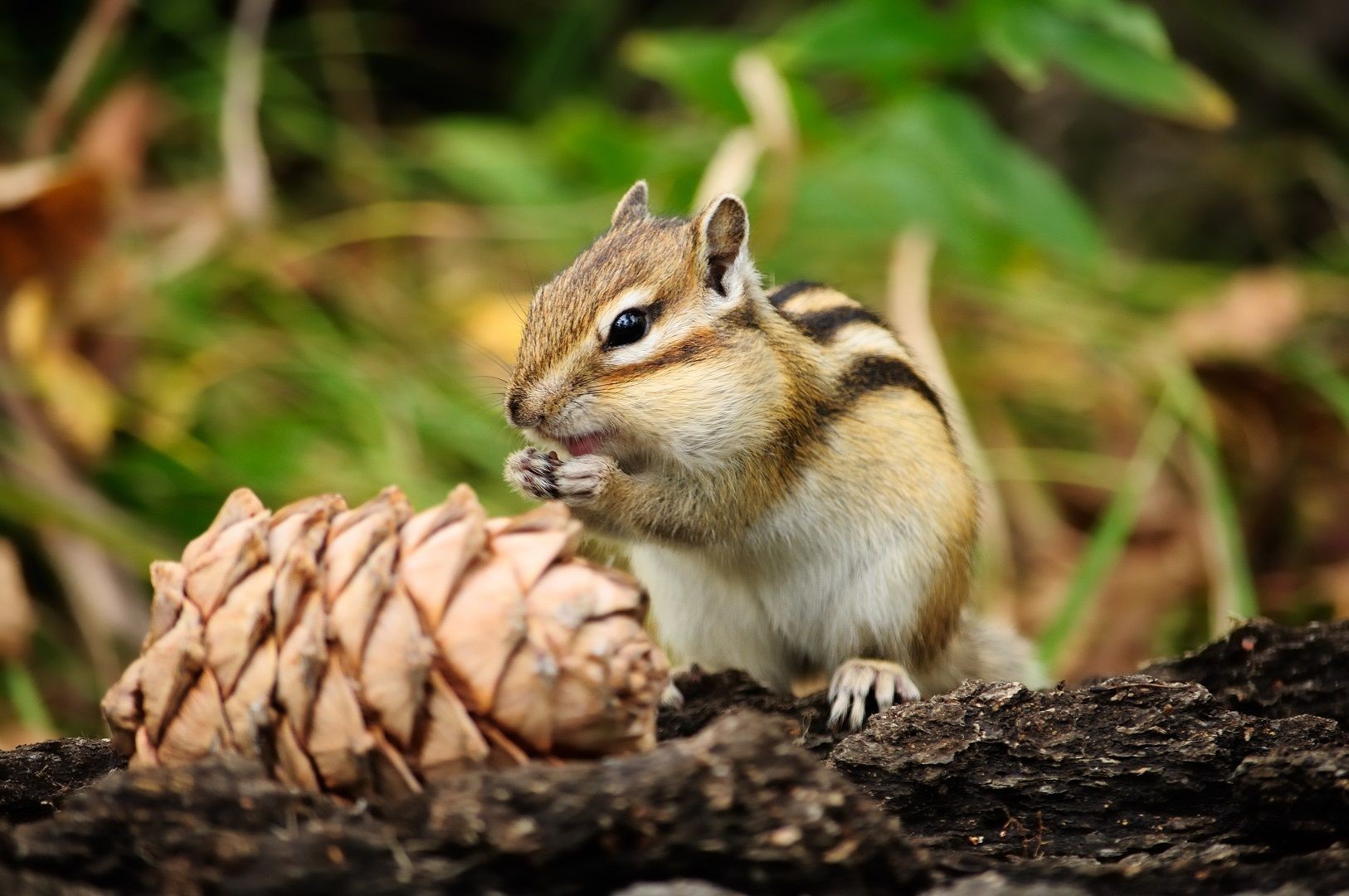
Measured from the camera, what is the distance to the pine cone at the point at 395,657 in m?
1.44

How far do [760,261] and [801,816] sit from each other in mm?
3228

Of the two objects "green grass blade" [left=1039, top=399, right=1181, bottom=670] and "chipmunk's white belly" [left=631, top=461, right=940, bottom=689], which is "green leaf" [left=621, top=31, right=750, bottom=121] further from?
"chipmunk's white belly" [left=631, top=461, right=940, bottom=689]

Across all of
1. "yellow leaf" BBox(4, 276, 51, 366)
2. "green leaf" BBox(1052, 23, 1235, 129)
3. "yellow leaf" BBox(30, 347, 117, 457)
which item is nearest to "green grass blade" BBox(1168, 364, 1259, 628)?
"green leaf" BBox(1052, 23, 1235, 129)

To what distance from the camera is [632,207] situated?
110 inches

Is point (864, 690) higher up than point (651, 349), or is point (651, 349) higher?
point (651, 349)

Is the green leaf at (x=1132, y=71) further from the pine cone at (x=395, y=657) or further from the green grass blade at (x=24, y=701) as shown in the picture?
the green grass blade at (x=24, y=701)

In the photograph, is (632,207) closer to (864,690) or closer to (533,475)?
(533,475)

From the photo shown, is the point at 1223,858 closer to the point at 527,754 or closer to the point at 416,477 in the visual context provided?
the point at 527,754

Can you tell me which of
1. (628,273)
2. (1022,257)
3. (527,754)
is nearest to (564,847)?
(527,754)

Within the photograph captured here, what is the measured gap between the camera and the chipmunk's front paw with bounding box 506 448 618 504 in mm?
2260

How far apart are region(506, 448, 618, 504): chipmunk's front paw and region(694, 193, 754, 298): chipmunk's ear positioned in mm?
442

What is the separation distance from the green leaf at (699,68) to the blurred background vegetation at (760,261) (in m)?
0.01

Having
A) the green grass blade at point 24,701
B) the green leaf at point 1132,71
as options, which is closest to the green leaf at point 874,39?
the green leaf at point 1132,71

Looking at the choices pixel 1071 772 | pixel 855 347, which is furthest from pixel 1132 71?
pixel 1071 772
